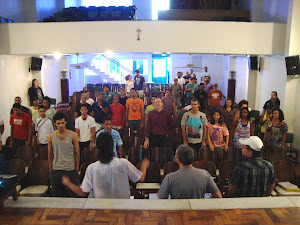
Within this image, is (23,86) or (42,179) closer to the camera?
(42,179)

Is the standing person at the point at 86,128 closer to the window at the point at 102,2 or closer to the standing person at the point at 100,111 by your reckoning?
the standing person at the point at 100,111

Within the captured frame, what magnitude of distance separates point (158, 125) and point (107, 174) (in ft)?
9.02

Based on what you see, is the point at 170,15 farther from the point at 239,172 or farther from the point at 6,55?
the point at 239,172

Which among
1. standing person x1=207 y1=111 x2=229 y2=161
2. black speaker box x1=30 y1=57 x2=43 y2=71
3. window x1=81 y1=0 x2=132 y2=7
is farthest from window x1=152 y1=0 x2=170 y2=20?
standing person x1=207 y1=111 x2=229 y2=161

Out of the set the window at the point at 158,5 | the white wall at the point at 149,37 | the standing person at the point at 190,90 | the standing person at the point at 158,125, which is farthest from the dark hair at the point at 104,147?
the window at the point at 158,5

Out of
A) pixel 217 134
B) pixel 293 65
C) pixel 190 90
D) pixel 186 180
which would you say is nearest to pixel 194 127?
pixel 217 134

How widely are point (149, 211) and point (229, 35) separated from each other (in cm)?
578

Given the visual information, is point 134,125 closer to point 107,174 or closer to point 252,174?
point 107,174

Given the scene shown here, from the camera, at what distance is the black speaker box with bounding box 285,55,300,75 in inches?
283

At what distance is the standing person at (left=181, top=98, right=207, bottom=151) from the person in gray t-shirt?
2610mm

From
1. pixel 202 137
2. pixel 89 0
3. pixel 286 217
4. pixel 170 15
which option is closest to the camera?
pixel 286 217

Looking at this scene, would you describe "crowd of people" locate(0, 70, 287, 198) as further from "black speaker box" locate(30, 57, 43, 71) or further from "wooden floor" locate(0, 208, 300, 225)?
"black speaker box" locate(30, 57, 43, 71)

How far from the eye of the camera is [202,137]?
5727mm

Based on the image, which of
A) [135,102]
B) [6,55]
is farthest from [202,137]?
[6,55]
